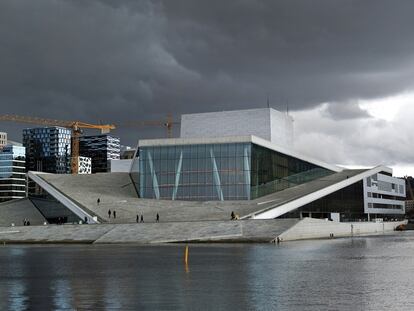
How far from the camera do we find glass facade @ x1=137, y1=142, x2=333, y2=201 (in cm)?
7894

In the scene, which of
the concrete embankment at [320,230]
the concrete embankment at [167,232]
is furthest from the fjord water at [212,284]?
the concrete embankment at [320,230]

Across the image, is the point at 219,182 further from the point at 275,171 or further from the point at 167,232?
the point at 167,232

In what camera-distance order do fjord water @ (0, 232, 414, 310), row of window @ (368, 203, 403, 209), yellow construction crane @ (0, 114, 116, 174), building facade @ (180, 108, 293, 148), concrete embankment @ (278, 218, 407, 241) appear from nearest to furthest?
fjord water @ (0, 232, 414, 310)
concrete embankment @ (278, 218, 407, 241)
building facade @ (180, 108, 293, 148)
row of window @ (368, 203, 403, 209)
yellow construction crane @ (0, 114, 116, 174)

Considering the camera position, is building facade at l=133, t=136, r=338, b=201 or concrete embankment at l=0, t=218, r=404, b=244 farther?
building facade at l=133, t=136, r=338, b=201

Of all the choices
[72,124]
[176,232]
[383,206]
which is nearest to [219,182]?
[176,232]

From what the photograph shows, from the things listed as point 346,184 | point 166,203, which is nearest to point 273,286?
point 166,203

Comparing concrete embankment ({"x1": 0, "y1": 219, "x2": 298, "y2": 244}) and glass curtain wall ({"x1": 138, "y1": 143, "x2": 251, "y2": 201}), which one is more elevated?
glass curtain wall ({"x1": 138, "y1": 143, "x2": 251, "y2": 201})

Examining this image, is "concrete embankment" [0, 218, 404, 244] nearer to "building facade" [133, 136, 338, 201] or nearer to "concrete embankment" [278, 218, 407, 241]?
"concrete embankment" [278, 218, 407, 241]

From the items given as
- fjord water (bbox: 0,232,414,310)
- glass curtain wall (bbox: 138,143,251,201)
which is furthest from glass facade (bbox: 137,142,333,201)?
fjord water (bbox: 0,232,414,310)

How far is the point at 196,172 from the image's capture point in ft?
264

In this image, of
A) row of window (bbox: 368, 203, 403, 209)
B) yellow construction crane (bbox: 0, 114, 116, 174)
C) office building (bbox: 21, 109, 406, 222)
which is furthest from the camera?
yellow construction crane (bbox: 0, 114, 116, 174)

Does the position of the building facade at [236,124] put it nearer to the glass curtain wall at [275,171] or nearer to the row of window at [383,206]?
the glass curtain wall at [275,171]

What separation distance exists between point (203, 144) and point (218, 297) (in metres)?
62.4

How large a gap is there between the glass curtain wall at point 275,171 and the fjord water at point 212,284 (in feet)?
153
